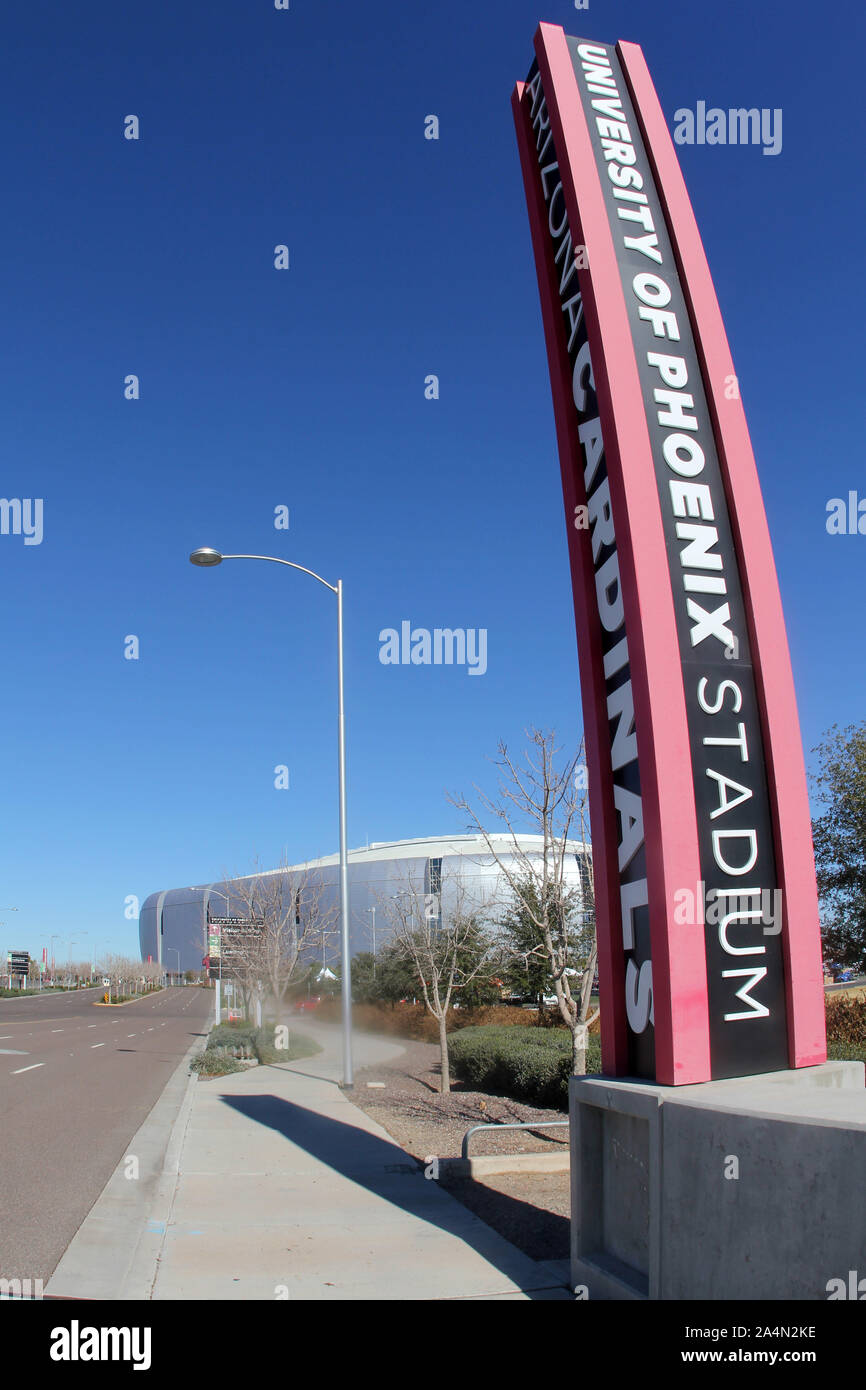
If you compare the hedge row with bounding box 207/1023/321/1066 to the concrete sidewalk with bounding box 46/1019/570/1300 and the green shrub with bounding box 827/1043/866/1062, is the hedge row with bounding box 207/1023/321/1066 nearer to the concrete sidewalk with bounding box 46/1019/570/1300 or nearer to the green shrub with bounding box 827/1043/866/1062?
the concrete sidewalk with bounding box 46/1019/570/1300

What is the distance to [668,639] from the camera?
5723mm

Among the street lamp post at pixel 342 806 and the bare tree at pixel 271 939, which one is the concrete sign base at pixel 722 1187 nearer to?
the street lamp post at pixel 342 806

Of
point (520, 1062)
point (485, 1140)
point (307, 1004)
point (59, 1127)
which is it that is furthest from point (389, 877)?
point (485, 1140)

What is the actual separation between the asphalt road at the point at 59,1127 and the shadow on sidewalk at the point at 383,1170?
1.93 m

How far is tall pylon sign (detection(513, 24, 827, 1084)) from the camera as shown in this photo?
549cm

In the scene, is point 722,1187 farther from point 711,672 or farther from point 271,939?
point 271,939

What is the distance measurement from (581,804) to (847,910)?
35.2 feet

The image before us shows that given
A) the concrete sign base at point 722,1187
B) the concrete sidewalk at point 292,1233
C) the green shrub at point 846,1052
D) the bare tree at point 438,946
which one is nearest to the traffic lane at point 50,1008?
the bare tree at point 438,946

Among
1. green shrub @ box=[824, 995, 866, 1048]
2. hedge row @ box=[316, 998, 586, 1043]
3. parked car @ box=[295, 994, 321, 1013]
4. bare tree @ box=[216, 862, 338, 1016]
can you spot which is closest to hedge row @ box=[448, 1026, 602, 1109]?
green shrub @ box=[824, 995, 866, 1048]

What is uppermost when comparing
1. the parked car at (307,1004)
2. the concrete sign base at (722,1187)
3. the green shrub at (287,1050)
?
the concrete sign base at (722,1187)

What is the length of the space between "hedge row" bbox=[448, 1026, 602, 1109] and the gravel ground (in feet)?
0.84

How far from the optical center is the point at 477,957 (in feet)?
92.8

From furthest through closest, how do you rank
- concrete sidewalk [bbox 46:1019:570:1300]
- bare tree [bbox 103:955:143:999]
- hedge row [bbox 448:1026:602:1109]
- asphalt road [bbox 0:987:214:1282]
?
bare tree [bbox 103:955:143:999] → hedge row [bbox 448:1026:602:1109] → asphalt road [bbox 0:987:214:1282] → concrete sidewalk [bbox 46:1019:570:1300]

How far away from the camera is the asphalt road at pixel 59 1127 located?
7.15 m
